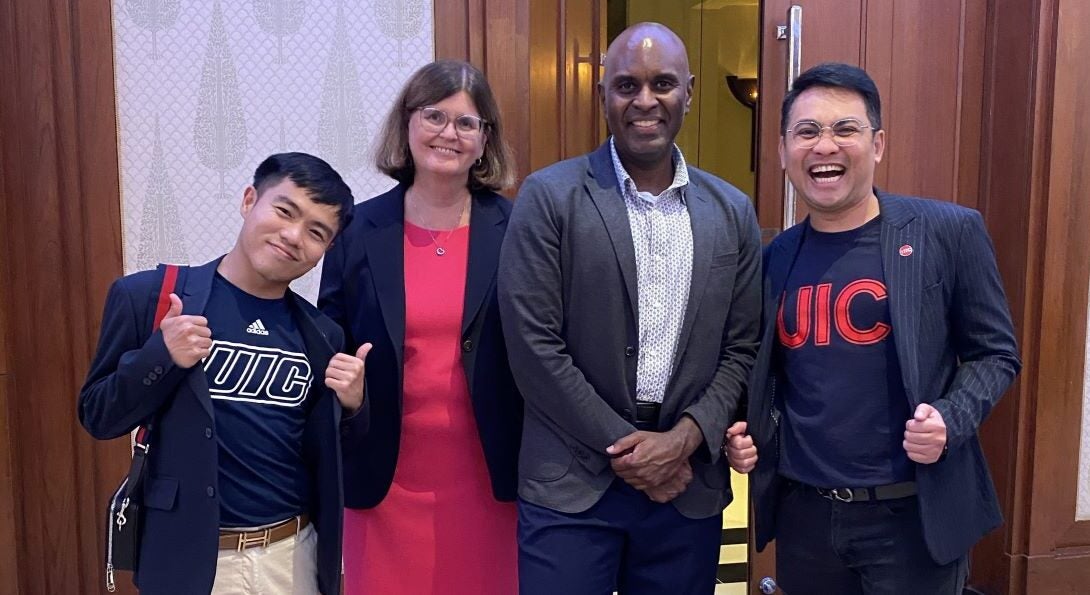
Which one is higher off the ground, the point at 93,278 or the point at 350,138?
the point at 350,138

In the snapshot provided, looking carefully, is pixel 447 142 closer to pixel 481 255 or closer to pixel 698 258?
pixel 481 255

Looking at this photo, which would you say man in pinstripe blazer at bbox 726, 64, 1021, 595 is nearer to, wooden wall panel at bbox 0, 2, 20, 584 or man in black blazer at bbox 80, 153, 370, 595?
man in black blazer at bbox 80, 153, 370, 595

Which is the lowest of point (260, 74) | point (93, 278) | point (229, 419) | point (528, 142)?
point (229, 419)

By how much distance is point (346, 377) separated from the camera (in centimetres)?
145

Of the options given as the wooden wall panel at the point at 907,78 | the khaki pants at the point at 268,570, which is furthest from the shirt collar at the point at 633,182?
the wooden wall panel at the point at 907,78

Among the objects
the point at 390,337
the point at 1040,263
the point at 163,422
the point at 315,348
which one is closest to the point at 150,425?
the point at 163,422

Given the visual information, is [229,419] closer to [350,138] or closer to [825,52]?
[350,138]

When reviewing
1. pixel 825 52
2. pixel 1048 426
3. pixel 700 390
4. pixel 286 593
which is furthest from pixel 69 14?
pixel 1048 426

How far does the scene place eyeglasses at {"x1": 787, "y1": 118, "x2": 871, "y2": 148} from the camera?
1524 mm

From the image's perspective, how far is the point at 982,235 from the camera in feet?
4.99

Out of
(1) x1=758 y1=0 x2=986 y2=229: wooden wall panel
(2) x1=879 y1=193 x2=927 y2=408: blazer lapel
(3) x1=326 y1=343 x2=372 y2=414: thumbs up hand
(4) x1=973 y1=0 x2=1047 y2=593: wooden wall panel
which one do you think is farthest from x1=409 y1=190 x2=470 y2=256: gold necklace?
(4) x1=973 y1=0 x2=1047 y2=593: wooden wall panel

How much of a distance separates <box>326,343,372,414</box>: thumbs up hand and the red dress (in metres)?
0.19

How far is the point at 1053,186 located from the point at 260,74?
232 cm

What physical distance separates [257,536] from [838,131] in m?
1.20
